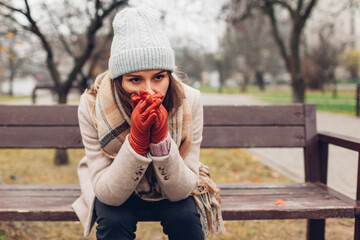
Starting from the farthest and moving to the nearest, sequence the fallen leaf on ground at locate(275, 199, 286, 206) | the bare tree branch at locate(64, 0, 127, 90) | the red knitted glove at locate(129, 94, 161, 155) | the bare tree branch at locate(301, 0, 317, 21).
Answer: the bare tree branch at locate(301, 0, 317, 21), the bare tree branch at locate(64, 0, 127, 90), the fallen leaf on ground at locate(275, 199, 286, 206), the red knitted glove at locate(129, 94, 161, 155)

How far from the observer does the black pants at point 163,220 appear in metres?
1.70

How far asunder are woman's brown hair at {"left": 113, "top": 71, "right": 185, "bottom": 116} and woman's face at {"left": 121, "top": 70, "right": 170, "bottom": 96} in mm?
62

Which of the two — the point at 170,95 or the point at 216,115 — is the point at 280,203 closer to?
the point at 216,115

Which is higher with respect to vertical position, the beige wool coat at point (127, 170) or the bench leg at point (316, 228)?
the beige wool coat at point (127, 170)

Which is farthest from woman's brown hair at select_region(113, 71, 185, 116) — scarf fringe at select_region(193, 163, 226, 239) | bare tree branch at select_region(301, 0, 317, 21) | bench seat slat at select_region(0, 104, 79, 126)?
bare tree branch at select_region(301, 0, 317, 21)

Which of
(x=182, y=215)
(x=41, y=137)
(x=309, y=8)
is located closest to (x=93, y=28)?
(x=41, y=137)

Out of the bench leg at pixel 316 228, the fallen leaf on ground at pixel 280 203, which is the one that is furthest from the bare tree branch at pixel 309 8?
the fallen leaf on ground at pixel 280 203

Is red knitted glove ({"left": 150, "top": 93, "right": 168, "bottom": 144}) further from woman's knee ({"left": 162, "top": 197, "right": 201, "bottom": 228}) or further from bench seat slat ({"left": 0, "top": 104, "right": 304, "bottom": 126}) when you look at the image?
bench seat slat ({"left": 0, "top": 104, "right": 304, "bottom": 126})

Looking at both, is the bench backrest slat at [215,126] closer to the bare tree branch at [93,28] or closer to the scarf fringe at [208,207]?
the scarf fringe at [208,207]

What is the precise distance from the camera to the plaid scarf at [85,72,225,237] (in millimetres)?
1796

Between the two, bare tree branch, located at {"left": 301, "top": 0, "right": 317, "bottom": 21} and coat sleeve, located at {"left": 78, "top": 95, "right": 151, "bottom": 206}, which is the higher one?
bare tree branch, located at {"left": 301, "top": 0, "right": 317, "bottom": 21}

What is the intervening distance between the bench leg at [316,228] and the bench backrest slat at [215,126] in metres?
0.59

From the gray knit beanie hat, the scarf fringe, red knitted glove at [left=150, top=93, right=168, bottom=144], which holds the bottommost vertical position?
the scarf fringe

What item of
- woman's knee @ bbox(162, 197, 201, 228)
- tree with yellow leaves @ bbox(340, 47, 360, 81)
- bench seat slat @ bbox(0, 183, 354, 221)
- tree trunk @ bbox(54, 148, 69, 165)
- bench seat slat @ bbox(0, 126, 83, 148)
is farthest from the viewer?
tree with yellow leaves @ bbox(340, 47, 360, 81)
